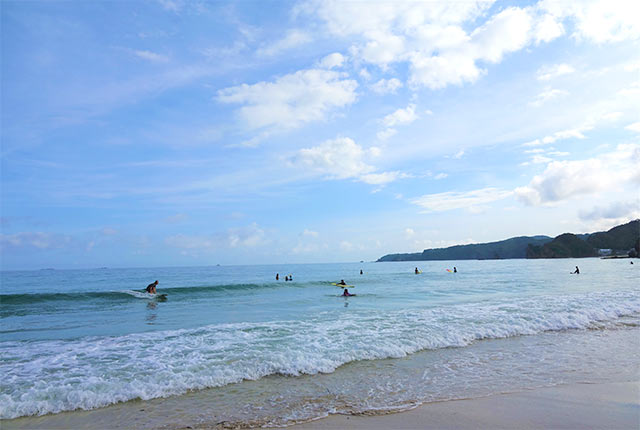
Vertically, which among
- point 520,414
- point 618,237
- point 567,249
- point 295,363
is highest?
point 618,237

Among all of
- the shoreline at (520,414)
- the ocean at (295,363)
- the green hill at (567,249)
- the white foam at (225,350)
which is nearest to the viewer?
the shoreline at (520,414)

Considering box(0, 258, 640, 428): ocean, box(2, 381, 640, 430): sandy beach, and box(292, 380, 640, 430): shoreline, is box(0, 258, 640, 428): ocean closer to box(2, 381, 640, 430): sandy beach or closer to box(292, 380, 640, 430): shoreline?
box(2, 381, 640, 430): sandy beach

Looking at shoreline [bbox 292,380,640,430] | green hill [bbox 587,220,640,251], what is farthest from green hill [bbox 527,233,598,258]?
shoreline [bbox 292,380,640,430]

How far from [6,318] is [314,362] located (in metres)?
20.7

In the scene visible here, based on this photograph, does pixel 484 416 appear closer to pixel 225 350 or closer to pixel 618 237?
pixel 225 350

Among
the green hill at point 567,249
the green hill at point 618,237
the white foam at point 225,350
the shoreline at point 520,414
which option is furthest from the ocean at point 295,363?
the green hill at point 618,237

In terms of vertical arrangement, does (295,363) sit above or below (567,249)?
below

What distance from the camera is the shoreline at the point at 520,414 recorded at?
5301 millimetres

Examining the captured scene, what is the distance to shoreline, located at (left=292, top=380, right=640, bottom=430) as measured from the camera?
5.30 m

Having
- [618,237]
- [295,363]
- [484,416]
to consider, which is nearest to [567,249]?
[618,237]

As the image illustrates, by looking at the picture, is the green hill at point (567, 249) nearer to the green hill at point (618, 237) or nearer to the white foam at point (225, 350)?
the green hill at point (618, 237)

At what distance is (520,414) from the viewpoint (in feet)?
18.5

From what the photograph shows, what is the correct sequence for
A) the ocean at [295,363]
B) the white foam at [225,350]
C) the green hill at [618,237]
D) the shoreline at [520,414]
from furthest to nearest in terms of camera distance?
the green hill at [618,237] < the white foam at [225,350] < the ocean at [295,363] < the shoreline at [520,414]

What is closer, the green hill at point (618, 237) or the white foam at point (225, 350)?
the white foam at point (225, 350)
